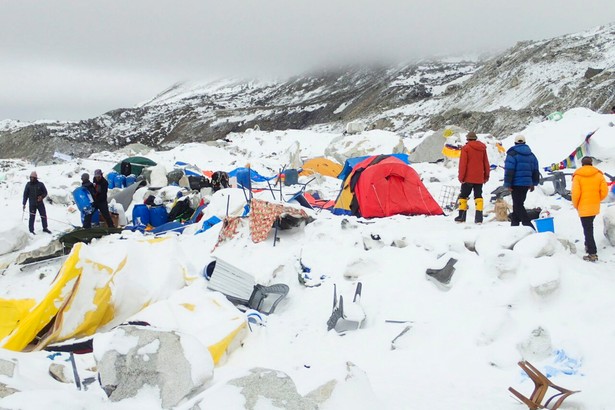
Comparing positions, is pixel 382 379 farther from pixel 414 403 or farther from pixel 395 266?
pixel 395 266

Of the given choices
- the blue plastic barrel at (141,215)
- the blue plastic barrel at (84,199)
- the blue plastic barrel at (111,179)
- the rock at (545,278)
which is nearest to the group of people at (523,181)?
the rock at (545,278)

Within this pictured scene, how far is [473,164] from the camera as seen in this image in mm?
6785

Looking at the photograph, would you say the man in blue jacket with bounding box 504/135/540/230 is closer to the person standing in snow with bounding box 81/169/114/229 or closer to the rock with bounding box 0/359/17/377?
the rock with bounding box 0/359/17/377

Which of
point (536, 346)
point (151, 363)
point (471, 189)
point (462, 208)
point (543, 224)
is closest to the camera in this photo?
point (151, 363)

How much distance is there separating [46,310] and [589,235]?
220 inches

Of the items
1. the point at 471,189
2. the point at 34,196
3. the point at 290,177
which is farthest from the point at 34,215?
the point at 471,189

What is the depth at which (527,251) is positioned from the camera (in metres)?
4.77

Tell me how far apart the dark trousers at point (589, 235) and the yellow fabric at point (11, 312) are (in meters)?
5.90

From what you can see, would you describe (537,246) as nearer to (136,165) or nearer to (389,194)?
(389,194)

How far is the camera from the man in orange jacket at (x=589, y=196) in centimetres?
525

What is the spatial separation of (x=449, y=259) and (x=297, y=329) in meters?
1.73

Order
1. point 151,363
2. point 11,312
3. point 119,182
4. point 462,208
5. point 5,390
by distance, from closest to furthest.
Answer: point 5,390
point 151,363
point 11,312
point 462,208
point 119,182

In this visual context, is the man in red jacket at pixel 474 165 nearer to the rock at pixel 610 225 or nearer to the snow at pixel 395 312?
the snow at pixel 395 312

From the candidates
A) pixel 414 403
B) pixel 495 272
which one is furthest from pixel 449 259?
pixel 414 403
